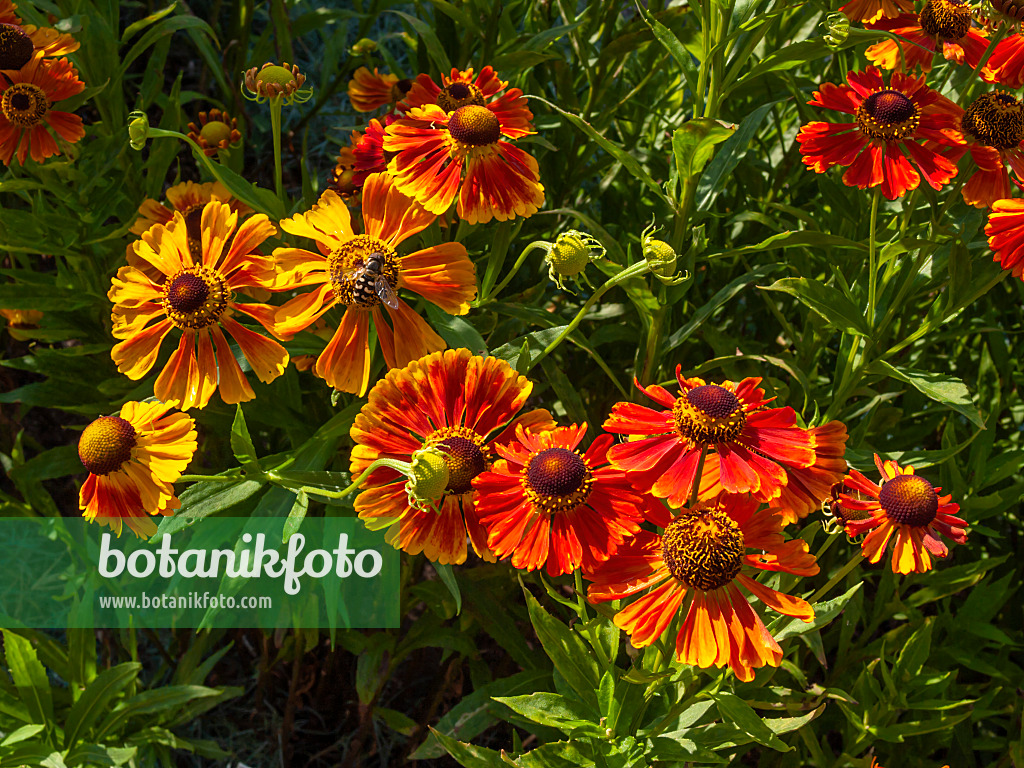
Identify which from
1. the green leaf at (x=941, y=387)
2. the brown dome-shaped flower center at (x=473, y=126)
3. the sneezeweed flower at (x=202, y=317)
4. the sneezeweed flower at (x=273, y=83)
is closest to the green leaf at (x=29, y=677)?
the sneezeweed flower at (x=202, y=317)

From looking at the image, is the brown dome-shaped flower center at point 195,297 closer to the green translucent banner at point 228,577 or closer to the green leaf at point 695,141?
the green translucent banner at point 228,577

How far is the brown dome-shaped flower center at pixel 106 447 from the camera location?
1.09m

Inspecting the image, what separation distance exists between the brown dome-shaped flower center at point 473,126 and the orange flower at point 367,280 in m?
0.11

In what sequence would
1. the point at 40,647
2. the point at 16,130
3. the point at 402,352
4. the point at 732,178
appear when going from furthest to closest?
A: the point at 732,178
the point at 40,647
the point at 16,130
the point at 402,352

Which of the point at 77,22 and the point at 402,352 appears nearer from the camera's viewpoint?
the point at 402,352

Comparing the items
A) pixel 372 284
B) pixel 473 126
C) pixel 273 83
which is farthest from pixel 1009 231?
pixel 273 83

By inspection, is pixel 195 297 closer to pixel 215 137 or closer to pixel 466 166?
pixel 466 166

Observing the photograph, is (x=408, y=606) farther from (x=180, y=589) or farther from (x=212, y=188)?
(x=212, y=188)

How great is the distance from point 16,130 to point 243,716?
49.2 inches

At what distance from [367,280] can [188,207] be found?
1.86 ft

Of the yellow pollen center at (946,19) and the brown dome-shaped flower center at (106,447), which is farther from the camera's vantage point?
the yellow pollen center at (946,19)

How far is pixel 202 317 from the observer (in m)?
1.14

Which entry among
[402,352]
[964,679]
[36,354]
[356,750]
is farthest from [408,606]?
[964,679]

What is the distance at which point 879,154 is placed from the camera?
1.19 m
